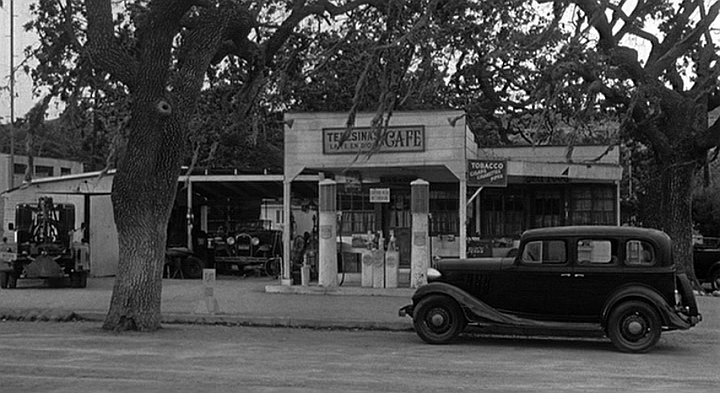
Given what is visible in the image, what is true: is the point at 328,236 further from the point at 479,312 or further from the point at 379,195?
the point at 479,312

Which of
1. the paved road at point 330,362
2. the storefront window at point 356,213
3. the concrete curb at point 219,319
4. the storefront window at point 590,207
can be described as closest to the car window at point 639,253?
the paved road at point 330,362

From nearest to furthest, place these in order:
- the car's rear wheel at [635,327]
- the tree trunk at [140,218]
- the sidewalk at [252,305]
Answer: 1. the car's rear wheel at [635,327]
2. the tree trunk at [140,218]
3. the sidewalk at [252,305]

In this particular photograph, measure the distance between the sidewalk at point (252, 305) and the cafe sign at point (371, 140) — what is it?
3360mm

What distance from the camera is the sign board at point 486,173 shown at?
73.5 feet

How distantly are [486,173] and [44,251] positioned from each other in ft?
40.3

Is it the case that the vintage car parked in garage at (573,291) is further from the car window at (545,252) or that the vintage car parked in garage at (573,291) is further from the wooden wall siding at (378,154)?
the wooden wall siding at (378,154)

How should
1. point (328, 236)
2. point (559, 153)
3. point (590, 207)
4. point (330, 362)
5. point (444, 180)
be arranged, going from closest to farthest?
1. point (330, 362)
2. point (328, 236)
3. point (444, 180)
4. point (590, 207)
5. point (559, 153)

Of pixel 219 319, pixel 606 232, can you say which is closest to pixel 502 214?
pixel 219 319

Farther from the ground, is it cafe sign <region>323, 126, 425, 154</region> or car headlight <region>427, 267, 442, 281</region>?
cafe sign <region>323, 126, 425, 154</region>

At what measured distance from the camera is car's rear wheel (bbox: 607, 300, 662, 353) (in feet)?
45.1

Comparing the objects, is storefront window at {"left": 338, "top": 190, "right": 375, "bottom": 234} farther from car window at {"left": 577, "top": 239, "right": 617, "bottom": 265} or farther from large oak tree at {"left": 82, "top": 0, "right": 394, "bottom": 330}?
car window at {"left": 577, "top": 239, "right": 617, "bottom": 265}

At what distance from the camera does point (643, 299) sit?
1379 centimetres

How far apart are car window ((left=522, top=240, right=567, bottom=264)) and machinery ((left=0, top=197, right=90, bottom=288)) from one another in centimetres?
1520

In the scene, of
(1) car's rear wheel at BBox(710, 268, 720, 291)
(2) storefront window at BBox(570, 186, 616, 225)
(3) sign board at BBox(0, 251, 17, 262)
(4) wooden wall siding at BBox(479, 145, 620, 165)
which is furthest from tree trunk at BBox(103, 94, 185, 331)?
(1) car's rear wheel at BBox(710, 268, 720, 291)
